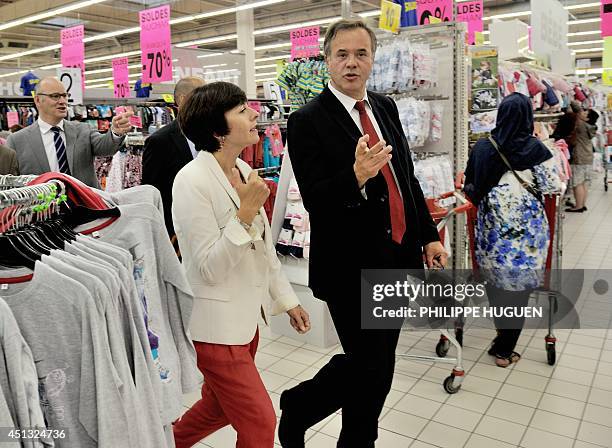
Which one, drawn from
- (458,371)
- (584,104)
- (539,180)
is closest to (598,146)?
(584,104)

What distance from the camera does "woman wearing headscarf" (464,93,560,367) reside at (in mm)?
3660

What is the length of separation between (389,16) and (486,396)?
2763 mm

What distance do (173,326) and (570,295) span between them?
444cm

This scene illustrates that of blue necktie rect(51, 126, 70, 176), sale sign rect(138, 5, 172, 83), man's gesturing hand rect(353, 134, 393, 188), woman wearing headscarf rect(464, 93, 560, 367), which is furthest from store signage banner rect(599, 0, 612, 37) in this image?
man's gesturing hand rect(353, 134, 393, 188)

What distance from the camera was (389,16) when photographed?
4238 mm

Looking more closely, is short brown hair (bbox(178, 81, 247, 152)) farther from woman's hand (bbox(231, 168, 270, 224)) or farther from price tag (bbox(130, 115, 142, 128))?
price tag (bbox(130, 115, 142, 128))

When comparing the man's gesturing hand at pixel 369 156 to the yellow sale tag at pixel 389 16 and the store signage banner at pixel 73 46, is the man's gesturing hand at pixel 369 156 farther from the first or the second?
the store signage banner at pixel 73 46

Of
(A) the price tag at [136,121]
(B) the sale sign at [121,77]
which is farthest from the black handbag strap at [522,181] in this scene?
(B) the sale sign at [121,77]

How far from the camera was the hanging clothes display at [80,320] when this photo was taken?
1303 mm

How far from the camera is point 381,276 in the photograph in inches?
90.4

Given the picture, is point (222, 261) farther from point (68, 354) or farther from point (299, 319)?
point (68, 354)

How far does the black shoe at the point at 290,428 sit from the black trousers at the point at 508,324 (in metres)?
1.86

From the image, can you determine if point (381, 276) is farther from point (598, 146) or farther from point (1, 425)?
point (598, 146)

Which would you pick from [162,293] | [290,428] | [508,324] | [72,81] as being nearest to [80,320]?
[162,293]
